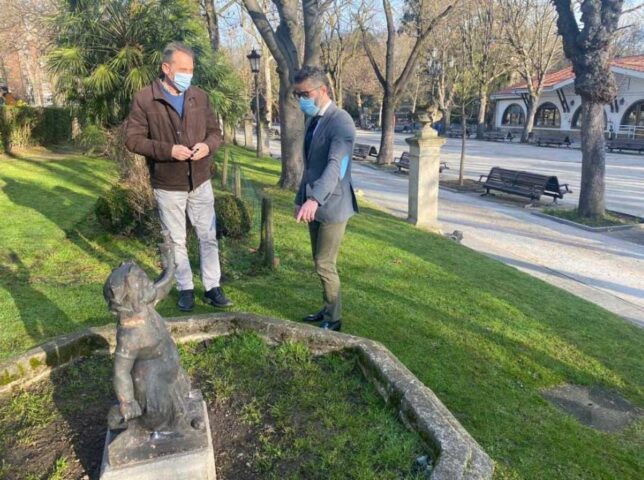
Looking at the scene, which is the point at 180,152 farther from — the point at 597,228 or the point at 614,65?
the point at 614,65

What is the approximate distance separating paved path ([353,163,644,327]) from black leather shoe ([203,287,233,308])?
452 centimetres

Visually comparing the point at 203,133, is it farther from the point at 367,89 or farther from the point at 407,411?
the point at 367,89

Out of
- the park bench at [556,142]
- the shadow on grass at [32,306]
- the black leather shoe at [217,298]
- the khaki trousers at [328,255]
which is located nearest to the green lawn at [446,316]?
the shadow on grass at [32,306]

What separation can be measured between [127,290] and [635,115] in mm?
37261

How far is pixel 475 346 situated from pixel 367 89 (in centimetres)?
5262

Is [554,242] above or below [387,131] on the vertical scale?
below

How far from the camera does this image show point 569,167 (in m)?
20.6

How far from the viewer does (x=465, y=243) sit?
28.9 ft

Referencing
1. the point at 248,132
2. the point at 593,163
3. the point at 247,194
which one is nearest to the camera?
the point at 247,194

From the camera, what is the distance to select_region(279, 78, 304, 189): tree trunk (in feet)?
38.2

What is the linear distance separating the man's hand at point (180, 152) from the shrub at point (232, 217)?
9.90ft

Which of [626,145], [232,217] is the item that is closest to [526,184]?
[232,217]

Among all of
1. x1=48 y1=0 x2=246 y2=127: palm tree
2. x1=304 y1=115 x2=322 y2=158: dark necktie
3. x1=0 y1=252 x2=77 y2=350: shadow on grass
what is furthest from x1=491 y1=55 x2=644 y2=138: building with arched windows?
x1=0 y1=252 x2=77 y2=350: shadow on grass

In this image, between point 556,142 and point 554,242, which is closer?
point 554,242
